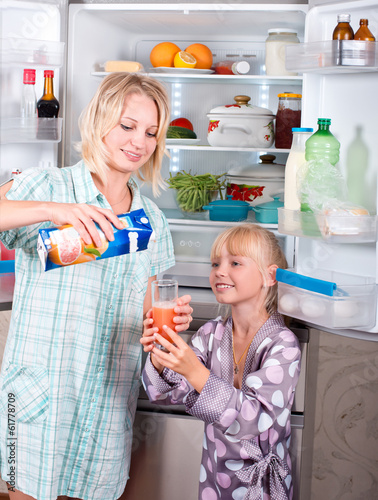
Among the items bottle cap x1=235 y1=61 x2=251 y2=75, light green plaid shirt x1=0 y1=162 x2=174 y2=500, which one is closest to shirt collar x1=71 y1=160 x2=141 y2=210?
light green plaid shirt x1=0 y1=162 x2=174 y2=500

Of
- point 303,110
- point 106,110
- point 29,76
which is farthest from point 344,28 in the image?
point 29,76

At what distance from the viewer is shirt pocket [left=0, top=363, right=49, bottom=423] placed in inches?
53.2

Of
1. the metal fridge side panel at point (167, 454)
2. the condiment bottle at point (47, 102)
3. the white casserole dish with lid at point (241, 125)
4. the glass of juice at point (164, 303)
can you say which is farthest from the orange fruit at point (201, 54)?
the metal fridge side panel at point (167, 454)

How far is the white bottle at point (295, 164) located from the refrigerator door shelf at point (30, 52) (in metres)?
0.66

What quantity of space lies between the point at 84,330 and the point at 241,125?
0.88 meters

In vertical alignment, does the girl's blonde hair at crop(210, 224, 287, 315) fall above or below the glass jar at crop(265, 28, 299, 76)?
below

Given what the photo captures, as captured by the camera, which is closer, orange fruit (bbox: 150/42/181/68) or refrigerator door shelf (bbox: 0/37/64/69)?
refrigerator door shelf (bbox: 0/37/64/69)

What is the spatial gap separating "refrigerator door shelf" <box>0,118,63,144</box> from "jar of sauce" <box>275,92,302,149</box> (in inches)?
26.4

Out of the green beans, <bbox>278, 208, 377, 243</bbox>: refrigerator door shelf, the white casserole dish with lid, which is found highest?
the white casserole dish with lid

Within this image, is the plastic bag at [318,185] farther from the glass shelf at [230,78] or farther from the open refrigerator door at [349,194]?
the glass shelf at [230,78]

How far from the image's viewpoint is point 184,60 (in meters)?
1.93

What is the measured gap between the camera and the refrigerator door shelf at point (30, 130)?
1.60m

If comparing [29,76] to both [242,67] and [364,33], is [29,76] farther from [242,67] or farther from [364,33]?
[364,33]

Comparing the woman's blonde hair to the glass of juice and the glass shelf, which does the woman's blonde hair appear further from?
the glass shelf
